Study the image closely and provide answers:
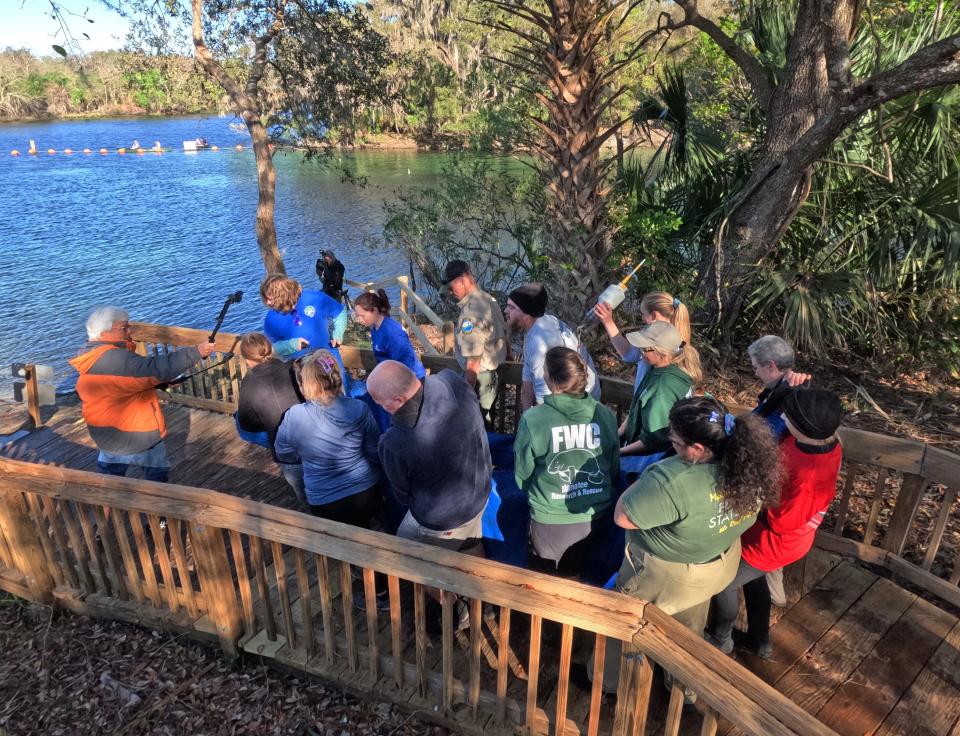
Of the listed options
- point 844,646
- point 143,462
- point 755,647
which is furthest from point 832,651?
point 143,462

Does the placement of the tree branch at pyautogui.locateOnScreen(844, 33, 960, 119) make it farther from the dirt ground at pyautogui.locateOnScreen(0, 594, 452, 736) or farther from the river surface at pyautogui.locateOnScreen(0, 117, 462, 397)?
the river surface at pyautogui.locateOnScreen(0, 117, 462, 397)

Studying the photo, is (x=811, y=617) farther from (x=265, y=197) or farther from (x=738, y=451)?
(x=265, y=197)

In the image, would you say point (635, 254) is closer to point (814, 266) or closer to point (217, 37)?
point (814, 266)

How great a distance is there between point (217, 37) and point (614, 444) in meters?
13.6

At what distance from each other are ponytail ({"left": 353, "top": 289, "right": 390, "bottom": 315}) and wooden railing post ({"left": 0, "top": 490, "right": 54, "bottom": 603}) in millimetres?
2400

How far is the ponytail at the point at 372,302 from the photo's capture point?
457 cm

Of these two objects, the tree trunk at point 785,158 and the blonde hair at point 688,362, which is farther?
the tree trunk at point 785,158

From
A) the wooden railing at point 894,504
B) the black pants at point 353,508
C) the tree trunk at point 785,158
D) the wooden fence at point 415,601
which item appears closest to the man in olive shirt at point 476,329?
the wooden railing at point 894,504

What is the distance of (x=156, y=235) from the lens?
2542cm

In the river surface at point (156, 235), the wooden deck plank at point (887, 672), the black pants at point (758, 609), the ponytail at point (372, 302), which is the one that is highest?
the ponytail at point (372, 302)

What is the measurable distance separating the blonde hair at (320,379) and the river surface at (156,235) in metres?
12.4

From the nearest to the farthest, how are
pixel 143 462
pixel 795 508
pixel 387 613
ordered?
pixel 795 508 → pixel 387 613 → pixel 143 462

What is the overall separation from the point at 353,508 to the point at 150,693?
1.52 meters

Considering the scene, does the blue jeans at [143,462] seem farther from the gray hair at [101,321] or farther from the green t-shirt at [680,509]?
the green t-shirt at [680,509]
